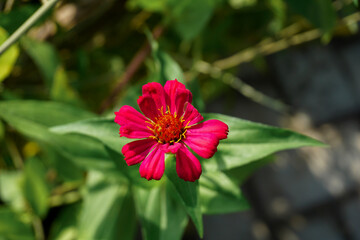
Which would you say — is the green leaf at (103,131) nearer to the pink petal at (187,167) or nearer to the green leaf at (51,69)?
the pink petal at (187,167)

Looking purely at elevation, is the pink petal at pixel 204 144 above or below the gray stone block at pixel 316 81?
below

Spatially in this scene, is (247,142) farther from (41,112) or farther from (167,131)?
(41,112)

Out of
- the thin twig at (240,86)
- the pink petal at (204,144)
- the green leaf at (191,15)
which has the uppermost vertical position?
the green leaf at (191,15)

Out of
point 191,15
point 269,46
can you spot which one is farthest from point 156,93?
point 269,46

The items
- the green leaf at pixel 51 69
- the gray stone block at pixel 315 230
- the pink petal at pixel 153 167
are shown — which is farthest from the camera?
the gray stone block at pixel 315 230

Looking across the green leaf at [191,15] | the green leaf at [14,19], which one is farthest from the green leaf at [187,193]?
the green leaf at [191,15]

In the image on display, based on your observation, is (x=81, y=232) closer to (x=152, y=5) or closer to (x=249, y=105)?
(x=152, y=5)

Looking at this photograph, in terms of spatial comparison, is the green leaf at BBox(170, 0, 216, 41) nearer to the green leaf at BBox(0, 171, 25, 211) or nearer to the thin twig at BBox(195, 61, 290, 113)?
the thin twig at BBox(195, 61, 290, 113)
